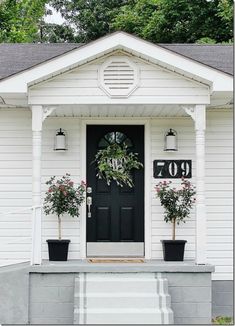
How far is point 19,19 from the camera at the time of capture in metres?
23.5

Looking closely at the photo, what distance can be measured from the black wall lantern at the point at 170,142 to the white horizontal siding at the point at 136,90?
1.05 m

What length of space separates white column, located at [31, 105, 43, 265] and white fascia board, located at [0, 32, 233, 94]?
43cm

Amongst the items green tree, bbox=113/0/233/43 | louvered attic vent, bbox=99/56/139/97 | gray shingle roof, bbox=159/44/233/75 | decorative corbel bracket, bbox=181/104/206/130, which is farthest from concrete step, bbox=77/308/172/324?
green tree, bbox=113/0/233/43

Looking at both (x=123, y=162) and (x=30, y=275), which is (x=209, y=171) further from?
(x=30, y=275)

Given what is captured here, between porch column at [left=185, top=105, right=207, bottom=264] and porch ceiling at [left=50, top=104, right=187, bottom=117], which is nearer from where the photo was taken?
porch column at [left=185, top=105, right=207, bottom=264]

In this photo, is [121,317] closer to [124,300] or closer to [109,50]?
[124,300]

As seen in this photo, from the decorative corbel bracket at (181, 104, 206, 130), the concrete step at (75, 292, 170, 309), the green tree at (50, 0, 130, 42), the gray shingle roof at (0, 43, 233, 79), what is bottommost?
the concrete step at (75, 292, 170, 309)

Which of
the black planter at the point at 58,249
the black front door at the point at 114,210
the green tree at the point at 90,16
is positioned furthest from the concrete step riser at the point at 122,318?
the green tree at the point at 90,16

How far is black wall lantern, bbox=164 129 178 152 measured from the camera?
376 inches

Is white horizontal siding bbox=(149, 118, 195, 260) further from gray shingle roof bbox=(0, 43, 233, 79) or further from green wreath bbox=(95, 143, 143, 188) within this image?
gray shingle roof bbox=(0, 43, 233, 79)

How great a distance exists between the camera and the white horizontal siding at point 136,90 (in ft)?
28.1

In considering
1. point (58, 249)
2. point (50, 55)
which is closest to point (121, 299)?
point (58, 249)

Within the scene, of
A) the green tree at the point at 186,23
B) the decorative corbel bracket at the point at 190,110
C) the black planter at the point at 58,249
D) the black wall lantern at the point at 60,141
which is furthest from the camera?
the green tree at the point at 186,23

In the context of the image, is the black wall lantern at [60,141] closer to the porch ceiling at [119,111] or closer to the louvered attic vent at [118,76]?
the porch ceiling at [119,111]
